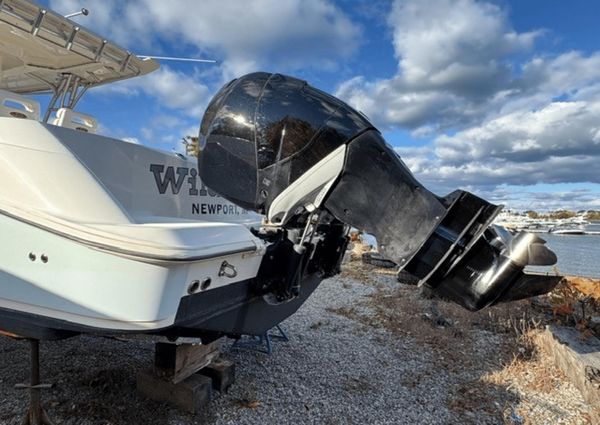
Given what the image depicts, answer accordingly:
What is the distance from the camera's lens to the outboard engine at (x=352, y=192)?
1.73m

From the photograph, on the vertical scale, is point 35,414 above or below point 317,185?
below

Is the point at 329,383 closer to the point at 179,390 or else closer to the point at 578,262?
the point at 179,390

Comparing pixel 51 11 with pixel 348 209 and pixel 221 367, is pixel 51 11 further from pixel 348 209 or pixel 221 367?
pixel 221 367

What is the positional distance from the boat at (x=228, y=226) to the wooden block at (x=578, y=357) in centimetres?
161

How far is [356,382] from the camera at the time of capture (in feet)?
10.4

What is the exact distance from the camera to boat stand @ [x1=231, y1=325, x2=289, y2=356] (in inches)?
142

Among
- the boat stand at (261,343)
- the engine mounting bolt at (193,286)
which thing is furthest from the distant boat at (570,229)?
the engine mounting bolt at (193,286)

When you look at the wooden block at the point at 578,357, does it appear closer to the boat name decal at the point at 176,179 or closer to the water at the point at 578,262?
the boat name decal at the point at 176,179

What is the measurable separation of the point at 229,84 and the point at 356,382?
7.61 feet

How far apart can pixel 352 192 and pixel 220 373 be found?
5.68 ft

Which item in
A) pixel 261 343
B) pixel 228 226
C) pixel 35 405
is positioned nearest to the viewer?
pixel 228 226

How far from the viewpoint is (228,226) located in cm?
201

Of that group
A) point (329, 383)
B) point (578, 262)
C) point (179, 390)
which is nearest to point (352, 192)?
point (179, 390)

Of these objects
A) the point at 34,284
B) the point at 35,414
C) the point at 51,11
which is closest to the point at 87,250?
the point at 34,284
